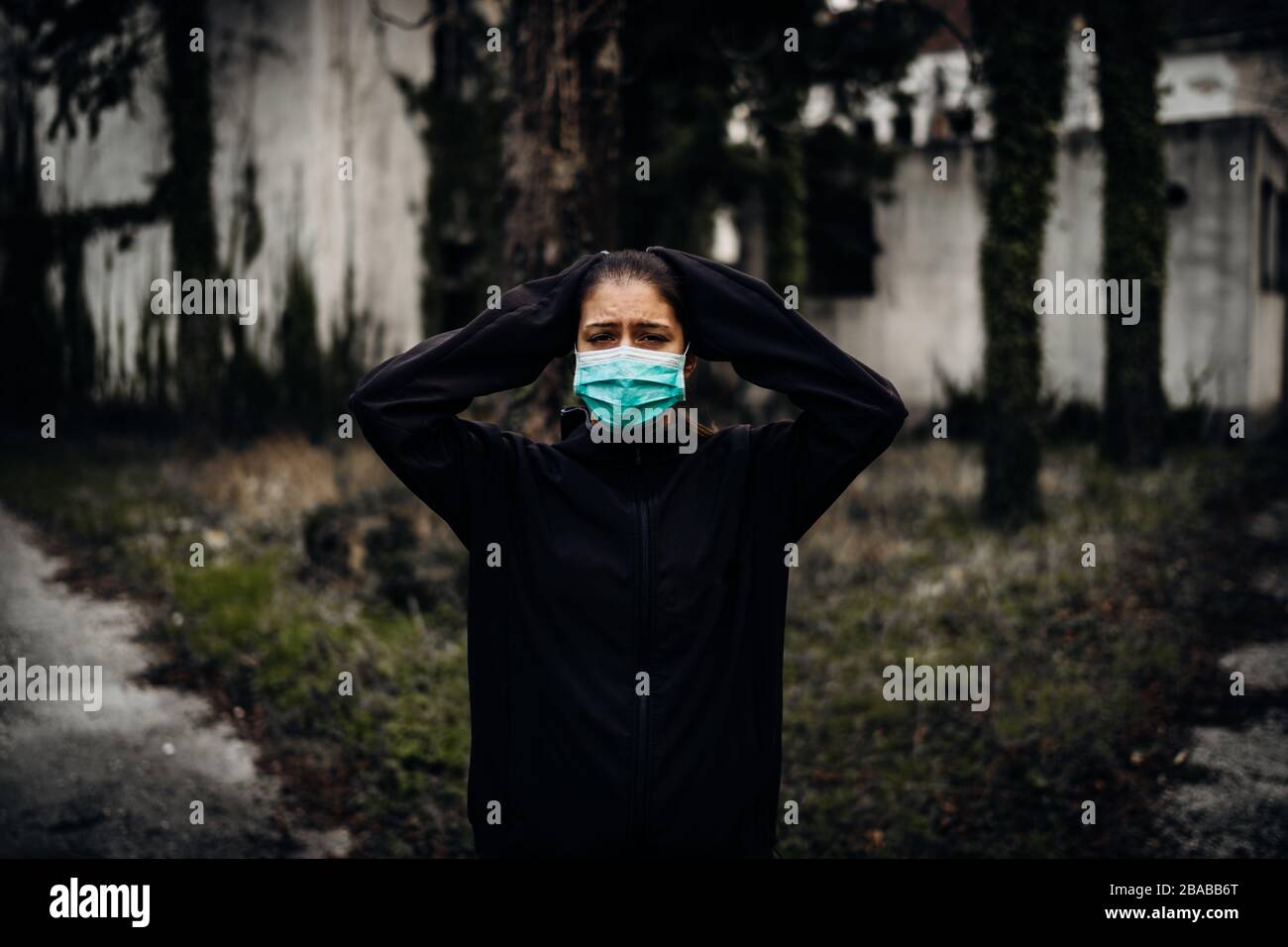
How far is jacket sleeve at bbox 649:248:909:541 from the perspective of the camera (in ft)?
7.57

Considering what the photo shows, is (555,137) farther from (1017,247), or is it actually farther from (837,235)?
(837,235)

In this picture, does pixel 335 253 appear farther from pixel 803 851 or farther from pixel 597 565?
pixel 597 565

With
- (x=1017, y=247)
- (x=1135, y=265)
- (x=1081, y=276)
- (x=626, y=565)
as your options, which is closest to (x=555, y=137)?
(x=626, y=565)

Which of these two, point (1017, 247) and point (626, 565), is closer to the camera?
point (626, 565)

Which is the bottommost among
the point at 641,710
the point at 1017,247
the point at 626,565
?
the point at 641,710

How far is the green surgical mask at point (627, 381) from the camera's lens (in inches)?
95.2

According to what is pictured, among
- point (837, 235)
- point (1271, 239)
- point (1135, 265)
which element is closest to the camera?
point (1135, 265)

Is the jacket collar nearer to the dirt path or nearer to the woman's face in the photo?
the woman's face

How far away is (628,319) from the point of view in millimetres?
2389

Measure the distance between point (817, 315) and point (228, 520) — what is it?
1178 centimetres

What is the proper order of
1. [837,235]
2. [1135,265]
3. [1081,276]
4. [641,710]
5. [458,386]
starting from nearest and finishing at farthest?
[641,710] < [458,386] < [1135,265] < [1081,276] < [837,235]

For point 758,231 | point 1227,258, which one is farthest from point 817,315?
point 1227,258

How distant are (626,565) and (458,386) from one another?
0.54m

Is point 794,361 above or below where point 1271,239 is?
below
